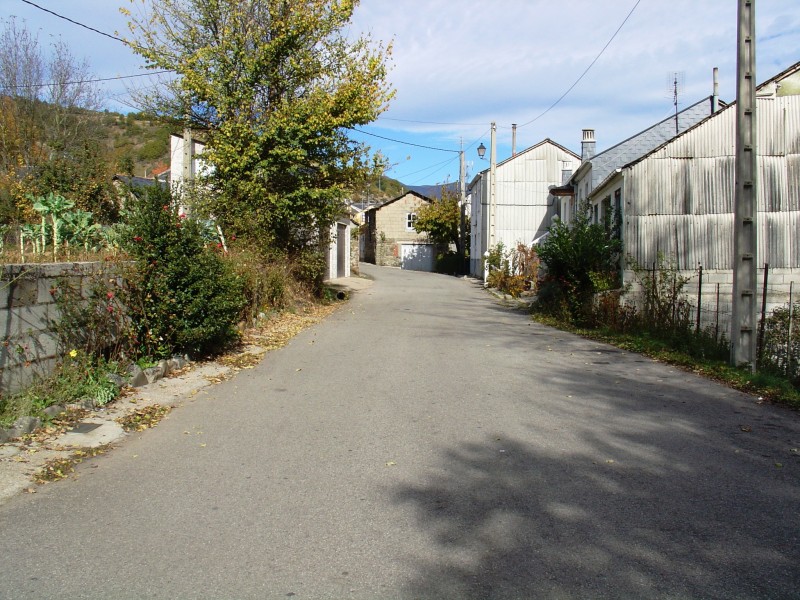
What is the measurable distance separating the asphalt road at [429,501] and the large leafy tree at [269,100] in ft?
30.9

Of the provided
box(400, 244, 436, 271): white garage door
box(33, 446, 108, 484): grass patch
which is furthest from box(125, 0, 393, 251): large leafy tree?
box(400, 244, 436, 271): white garage door

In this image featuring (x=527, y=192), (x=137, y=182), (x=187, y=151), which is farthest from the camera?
(x=527, y=192)

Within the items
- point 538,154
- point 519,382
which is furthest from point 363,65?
point 538,154

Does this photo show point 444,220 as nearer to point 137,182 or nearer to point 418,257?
point 418,257

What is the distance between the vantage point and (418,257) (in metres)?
61.0

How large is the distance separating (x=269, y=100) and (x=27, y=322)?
12.4m

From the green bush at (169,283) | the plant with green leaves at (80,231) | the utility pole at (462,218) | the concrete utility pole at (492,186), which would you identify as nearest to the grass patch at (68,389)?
the green bush at (169,283)

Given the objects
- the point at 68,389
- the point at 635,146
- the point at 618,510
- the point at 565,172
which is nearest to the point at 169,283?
the point at 68,389

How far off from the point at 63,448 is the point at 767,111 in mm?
17988

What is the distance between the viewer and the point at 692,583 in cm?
382

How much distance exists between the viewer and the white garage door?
197ft

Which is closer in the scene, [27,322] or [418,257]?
[27,322]

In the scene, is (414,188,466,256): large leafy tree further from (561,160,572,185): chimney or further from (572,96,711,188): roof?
(572,96,711,188): roof

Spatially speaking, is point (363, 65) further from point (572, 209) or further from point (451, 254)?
point (451, 254)
